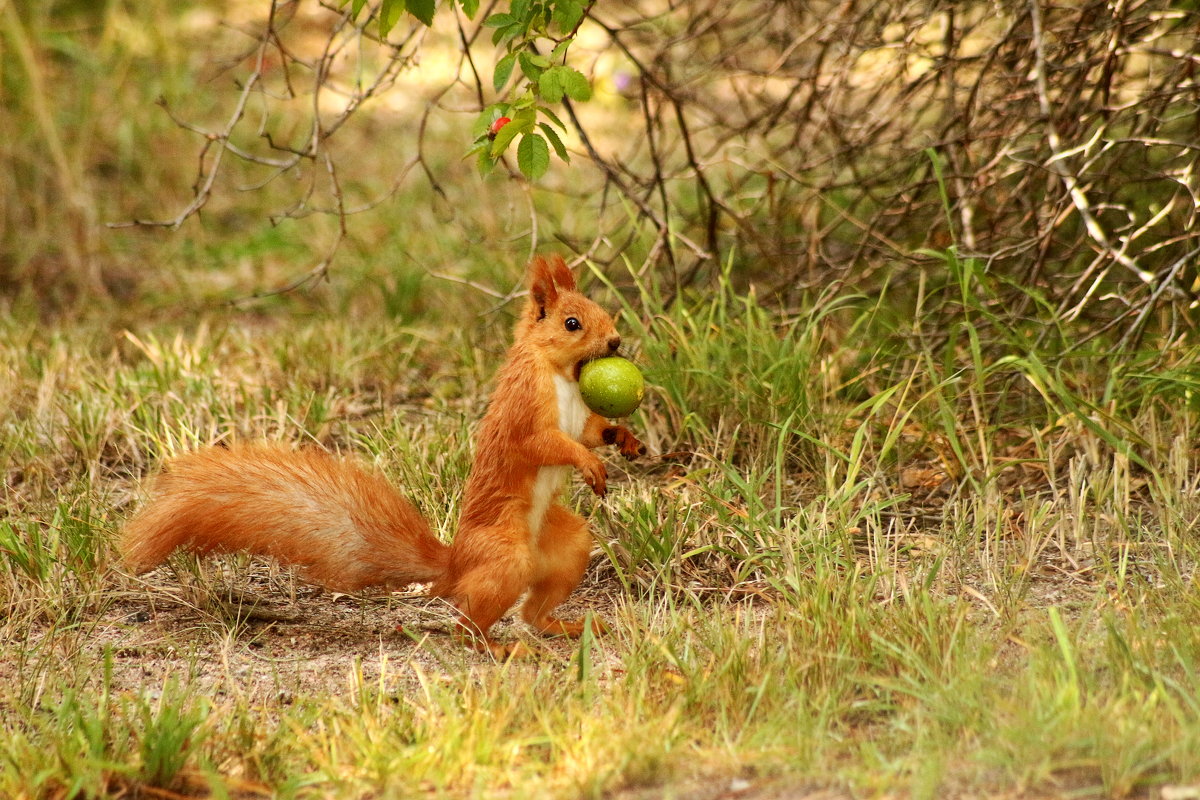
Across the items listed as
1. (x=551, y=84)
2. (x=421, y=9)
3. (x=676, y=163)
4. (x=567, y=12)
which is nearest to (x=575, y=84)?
(x=551, y=84)

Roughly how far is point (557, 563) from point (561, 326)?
492 mm

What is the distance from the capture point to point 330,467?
2.73 meters

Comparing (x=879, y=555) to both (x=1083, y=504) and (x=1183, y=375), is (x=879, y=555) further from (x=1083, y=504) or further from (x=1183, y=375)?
(x=1183, y=375)

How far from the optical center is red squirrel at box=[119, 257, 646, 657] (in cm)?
258

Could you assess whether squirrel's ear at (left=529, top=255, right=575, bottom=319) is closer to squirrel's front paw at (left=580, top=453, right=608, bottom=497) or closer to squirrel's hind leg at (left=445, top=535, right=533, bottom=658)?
squirrel's front paw at (left=580, top=453, right=608, bottom=497)

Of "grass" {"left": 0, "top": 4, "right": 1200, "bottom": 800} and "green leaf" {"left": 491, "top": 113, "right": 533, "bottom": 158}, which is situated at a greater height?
"green leaf" {"left": 491, "top": 113, "right": 533, "bottom": 158}

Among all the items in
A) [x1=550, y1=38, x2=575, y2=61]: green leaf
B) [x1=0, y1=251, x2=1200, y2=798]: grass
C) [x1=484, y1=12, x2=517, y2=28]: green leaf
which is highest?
[x1=484, y1=12, x2=517, y2=28]: green leaf

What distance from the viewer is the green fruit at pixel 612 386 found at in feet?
8.55

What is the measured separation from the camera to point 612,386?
2.61 meters

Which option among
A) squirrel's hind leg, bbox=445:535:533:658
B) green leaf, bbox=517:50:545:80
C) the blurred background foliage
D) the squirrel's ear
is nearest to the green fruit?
the squirrel's ear

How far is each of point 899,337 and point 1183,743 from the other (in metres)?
1.93

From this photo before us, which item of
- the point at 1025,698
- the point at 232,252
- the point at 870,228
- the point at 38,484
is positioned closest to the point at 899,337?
the point at 870,228

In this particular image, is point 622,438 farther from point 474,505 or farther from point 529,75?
point 529,75

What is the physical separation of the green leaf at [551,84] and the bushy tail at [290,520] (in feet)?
2.83
